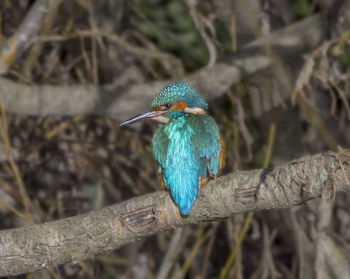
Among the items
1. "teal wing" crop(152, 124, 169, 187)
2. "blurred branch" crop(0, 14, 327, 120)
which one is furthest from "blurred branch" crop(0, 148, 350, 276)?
"blurred branch" crop(0, 14, 327, 120)

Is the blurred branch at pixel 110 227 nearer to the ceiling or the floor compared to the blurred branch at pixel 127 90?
nearer to the floor

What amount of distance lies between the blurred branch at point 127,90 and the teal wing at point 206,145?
818 mm

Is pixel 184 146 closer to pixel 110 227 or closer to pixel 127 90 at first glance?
pixel 110 227

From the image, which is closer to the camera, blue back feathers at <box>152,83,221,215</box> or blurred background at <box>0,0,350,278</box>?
blue back feathers at <box>152,83,221,215</box>

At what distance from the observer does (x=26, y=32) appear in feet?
8.85

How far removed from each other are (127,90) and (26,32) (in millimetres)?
624

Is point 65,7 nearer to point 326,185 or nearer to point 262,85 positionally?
point 262,85

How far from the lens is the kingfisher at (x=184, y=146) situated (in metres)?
1.96

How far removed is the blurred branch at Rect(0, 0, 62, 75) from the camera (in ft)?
8.84

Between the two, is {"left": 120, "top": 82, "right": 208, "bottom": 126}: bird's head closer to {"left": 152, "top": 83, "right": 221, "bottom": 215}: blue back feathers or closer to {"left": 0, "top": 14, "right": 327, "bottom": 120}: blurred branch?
{"left": 152, "top": 83, "right": 221, "bottom": 215}: blue back feathers

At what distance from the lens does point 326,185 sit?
A: 1458mm

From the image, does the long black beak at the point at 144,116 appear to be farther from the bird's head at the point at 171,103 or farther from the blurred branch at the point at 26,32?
the blurred branch at the point at 26,32

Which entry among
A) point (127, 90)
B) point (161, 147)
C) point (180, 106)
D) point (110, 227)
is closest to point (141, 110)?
point (127, 90)

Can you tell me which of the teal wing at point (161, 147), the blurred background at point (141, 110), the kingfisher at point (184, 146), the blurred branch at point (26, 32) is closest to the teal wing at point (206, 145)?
the kingfisher at point (184, 146)
